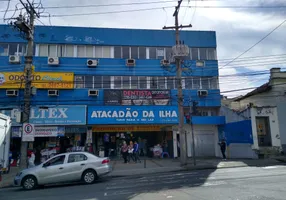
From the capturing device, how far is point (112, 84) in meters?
25.7

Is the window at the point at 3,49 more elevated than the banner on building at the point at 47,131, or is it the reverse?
the window at the point at 3,49

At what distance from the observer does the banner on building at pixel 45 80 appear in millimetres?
23984

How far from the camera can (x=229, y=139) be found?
24.5 m

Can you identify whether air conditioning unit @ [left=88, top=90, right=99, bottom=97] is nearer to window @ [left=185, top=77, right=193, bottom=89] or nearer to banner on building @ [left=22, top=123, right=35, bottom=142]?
window @ [left=185, top=77, right=193, bottom=89]

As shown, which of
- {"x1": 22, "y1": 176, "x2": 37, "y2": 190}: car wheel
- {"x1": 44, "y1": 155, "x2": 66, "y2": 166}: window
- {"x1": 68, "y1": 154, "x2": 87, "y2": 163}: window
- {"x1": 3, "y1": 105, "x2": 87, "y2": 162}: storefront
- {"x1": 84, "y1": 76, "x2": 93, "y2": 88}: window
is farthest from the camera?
{"x1": 84, "y1": 76, "x2": 93, "y2": 88}: window

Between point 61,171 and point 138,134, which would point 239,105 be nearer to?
point 138,134

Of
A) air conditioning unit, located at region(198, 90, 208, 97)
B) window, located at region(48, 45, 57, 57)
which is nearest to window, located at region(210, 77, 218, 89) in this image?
air conditioning unit, located at region(198, 90, 208, 97)

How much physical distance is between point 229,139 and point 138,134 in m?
8.55

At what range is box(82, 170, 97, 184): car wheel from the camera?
1239 centimetres

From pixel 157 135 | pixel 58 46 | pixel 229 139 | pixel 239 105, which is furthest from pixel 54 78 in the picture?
pixel 239 105

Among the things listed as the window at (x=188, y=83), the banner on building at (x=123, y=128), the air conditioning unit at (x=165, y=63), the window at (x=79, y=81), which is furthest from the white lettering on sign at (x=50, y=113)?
the window at (x=188, y=83)

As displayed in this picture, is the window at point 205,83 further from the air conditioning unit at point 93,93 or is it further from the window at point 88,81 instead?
the window at point 88,81

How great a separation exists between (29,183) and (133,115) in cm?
1208

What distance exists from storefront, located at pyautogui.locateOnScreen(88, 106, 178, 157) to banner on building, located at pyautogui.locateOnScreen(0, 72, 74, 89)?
4210 mm
